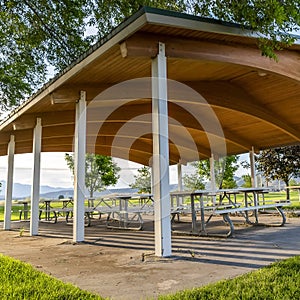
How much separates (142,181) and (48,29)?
41.8 feet

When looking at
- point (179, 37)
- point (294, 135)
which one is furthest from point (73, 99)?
point (294, 135)

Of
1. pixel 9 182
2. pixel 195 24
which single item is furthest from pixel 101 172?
pixel 195 24

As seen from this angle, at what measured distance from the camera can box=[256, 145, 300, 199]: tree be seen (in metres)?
14.3

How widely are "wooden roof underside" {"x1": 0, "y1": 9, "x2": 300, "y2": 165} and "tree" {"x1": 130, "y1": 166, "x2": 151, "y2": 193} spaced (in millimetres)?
5145

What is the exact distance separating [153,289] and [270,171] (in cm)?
1367

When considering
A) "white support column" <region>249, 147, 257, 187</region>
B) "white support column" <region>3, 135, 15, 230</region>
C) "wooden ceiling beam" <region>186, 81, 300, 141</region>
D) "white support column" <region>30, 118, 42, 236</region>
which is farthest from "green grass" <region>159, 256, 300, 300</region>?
"white support column" <region>249, 147, 257, 187</region>

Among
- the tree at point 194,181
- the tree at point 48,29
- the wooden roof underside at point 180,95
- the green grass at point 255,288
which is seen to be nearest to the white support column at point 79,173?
the wooden roof underside at point 180,95

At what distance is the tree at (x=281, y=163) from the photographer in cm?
1430

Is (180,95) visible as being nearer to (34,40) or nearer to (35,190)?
(34,40)

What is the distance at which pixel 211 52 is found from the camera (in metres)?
4.52

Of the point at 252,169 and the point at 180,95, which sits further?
the point at 252,169

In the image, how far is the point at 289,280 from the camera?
8.35 feet

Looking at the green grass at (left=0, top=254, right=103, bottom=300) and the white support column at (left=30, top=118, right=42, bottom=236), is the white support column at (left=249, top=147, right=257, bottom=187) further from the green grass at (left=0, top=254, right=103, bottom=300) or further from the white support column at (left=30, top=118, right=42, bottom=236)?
the green grass at (left=0, top=254, right=103, bottom=300)

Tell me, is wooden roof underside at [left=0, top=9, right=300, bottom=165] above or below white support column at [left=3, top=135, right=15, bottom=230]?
above
